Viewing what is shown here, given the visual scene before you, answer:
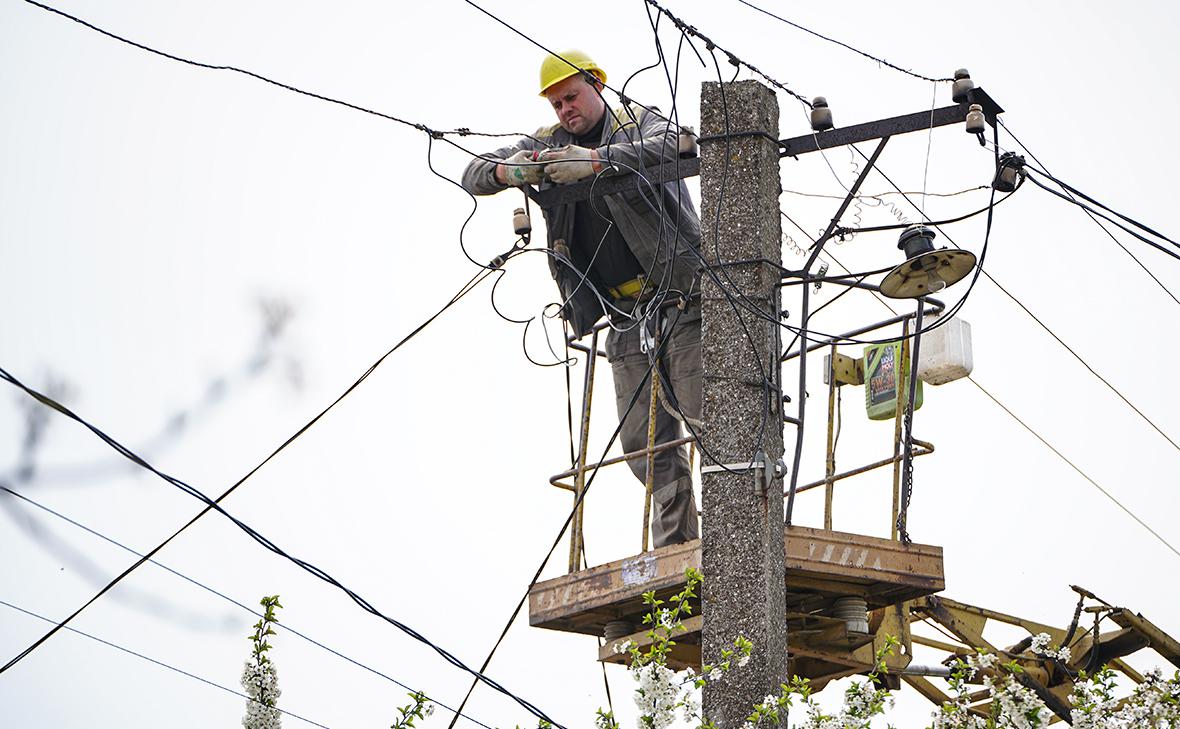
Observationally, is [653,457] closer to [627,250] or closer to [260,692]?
[627,250]

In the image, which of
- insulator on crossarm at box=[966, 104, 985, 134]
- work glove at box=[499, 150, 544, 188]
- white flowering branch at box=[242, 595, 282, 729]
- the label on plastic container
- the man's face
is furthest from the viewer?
the label on plastic container

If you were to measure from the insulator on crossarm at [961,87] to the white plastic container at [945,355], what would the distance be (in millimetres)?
2500

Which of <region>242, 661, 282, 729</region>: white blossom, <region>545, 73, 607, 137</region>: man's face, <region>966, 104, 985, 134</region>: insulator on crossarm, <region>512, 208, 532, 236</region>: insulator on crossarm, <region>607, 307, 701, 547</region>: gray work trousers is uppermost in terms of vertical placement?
<region>545, 73, 607, 137</region>: man's face

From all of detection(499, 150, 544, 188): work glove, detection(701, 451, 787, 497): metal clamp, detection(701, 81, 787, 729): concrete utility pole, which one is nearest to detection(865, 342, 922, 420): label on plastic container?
detection(499, 150, 544, 188): work glove

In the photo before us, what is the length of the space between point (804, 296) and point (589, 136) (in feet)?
7.83

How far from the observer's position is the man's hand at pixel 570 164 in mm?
8820

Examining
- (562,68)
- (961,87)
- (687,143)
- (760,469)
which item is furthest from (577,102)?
(760,469)

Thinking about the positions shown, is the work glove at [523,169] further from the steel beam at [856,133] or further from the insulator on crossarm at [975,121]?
the insulator on crossarm at [975,121]

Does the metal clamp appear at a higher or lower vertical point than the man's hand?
lower

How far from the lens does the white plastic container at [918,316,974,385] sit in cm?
1054

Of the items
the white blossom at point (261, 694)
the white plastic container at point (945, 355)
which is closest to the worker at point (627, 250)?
the white plastic container at point (945, 355)

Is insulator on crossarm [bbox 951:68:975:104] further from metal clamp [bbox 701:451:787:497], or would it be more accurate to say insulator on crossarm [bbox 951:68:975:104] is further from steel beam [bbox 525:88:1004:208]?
metal clamp [bbox 701:451:787:497]

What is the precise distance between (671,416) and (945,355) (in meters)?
1.90

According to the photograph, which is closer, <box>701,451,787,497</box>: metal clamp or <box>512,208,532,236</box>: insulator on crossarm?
<box>701,451,787,497</box>: metal clamp
